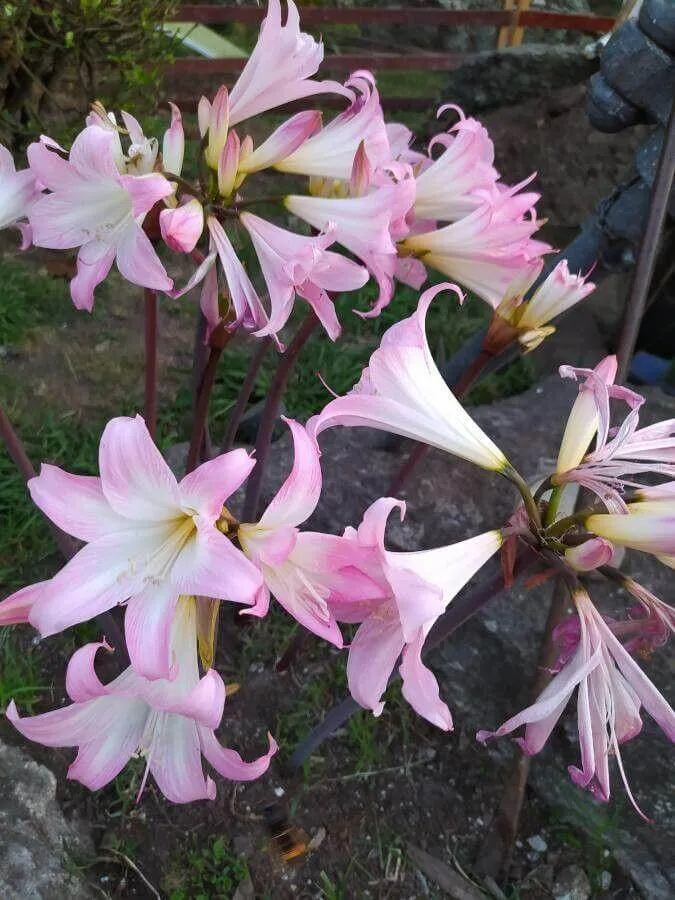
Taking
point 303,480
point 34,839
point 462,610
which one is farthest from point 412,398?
point 34,839

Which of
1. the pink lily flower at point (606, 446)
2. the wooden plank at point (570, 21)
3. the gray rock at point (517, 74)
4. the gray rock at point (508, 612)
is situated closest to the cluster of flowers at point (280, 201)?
the pink lily flower at point (606, 446)

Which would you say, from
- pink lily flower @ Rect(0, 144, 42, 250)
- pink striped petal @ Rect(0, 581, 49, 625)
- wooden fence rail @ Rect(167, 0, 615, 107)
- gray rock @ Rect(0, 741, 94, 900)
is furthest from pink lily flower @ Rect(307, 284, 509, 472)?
wooden fence rail @ Rect(167, 0, 615, 107)

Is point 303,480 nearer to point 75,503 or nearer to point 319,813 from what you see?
point 75,503

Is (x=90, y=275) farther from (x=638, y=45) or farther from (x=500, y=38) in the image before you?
(x=500, y=38)

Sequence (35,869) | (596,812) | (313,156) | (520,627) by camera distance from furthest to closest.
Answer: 1. (520,627)
2. (596,812)
3. (35,869)
4. (313,156)

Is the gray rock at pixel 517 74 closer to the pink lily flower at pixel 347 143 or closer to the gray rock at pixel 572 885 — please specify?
the pink lily flower at pixel 347 143

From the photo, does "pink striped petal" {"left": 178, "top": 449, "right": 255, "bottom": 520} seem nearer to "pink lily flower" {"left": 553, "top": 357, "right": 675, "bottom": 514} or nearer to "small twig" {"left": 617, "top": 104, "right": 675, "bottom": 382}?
"pink lily flower" {"left": 553, "top": 357, "right": 675, "bottom": 514}

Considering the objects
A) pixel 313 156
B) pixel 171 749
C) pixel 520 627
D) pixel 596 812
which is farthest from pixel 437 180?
pixel 596 812
